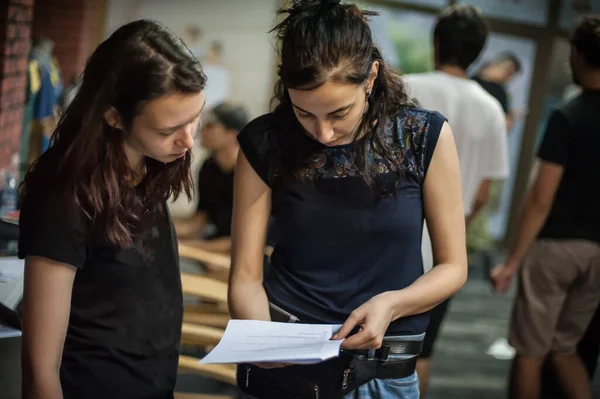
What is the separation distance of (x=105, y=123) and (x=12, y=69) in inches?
114

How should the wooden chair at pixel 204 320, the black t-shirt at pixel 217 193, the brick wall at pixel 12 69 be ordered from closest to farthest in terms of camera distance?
the wooden chair at pixel 204 320
the brick wall at pixel 12 69
the black t-shirt at pixel 217 193

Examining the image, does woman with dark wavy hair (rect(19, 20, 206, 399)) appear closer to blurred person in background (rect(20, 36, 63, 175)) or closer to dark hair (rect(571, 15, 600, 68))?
dark hair (rect(571, 15, 600, 68))

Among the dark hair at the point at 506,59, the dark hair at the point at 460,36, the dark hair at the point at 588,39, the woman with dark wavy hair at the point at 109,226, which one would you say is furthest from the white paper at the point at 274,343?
the dark hair at the point at 506,59

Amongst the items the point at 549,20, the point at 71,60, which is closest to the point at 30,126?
the point at 71,60

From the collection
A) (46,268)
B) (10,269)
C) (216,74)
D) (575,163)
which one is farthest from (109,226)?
(216,74)

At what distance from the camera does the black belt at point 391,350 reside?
5.60 feet

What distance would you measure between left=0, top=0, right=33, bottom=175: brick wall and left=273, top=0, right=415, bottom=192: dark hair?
261 centimetres

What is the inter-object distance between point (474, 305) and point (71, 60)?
372cm

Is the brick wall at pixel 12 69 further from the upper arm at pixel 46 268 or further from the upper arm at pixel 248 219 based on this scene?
the upper arm at pixel 46 268

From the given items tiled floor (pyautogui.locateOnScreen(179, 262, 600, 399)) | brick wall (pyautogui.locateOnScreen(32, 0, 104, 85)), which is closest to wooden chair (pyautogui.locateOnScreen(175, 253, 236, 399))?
tiled floor (pyautogui.locateOnScreen(179, 262, 600, 399))

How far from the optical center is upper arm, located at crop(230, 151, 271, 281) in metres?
1.78

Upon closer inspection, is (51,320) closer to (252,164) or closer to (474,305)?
(252,164)

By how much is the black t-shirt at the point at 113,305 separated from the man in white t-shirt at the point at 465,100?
5.38 ft

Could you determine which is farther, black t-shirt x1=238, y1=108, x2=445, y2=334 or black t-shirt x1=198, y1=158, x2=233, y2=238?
black t-shirt x1=198, y1=158, x2=233, y2=238
